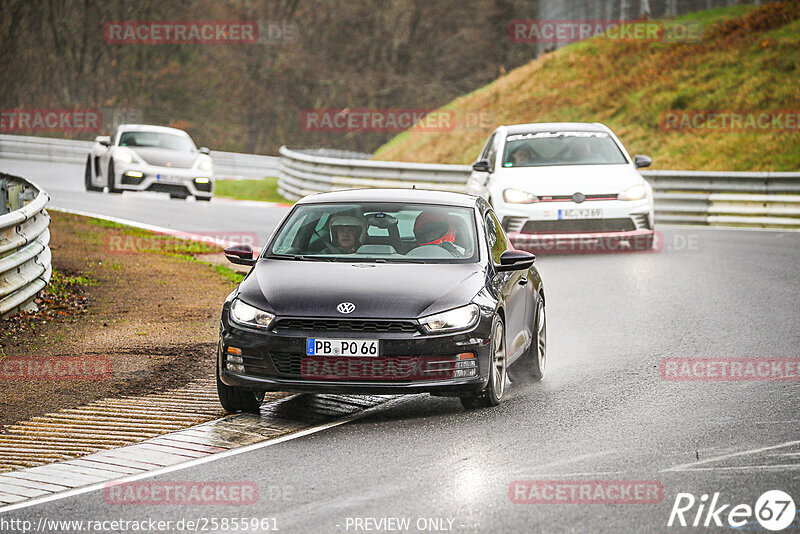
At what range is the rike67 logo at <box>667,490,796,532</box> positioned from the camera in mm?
5797

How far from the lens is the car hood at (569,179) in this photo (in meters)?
17.7

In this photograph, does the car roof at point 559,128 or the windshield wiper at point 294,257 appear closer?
the windshield wiper at point 294,257

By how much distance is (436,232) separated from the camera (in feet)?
30.6

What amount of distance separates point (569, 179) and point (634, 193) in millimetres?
919

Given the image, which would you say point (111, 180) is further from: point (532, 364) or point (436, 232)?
point (436, 232)

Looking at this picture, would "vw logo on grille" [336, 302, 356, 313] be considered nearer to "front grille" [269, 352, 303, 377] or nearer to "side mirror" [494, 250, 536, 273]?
"front grille" [269, 352, 303, 377]

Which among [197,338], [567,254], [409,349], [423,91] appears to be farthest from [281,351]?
[423,91]

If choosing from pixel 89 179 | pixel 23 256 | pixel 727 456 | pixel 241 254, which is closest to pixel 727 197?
pixel 89 179

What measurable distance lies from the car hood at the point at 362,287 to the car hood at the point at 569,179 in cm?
896

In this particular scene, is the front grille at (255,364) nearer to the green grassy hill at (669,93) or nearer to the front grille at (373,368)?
the front grille at (373,368)

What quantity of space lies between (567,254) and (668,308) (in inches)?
202

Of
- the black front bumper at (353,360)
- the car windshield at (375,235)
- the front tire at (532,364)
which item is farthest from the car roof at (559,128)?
the black front bumper at (353,360)

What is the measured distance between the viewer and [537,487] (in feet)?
21.2

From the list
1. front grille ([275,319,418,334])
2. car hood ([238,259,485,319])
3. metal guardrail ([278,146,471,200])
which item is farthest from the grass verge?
front grille ([275,319,418,334])
